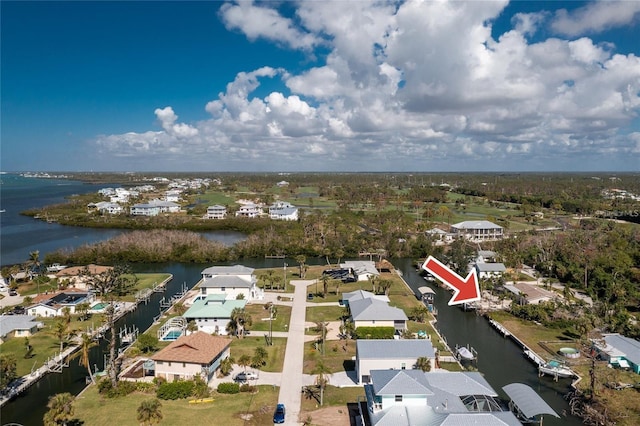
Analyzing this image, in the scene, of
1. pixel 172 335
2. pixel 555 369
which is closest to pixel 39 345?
pixel 172 335

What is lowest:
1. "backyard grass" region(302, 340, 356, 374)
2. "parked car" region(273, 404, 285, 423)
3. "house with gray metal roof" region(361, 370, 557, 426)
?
"backyard grass" region(302, 340, 356, 374)

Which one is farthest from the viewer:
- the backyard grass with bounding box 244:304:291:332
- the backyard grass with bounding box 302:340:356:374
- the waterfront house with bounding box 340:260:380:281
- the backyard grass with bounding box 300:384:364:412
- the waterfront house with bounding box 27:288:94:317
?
the waterfront house with bounding box 340:260:380:281

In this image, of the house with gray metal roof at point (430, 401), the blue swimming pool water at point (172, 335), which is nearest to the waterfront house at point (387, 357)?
the house with gray metal roof at point (430, 401)

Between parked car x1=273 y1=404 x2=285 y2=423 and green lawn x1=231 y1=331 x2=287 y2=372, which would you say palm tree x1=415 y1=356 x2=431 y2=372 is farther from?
green lawn x1=231 y1=331 x2=287 y2=372

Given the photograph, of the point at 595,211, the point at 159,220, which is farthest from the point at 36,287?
the point at 595,211

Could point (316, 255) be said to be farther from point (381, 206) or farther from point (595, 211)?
point (595, 211)

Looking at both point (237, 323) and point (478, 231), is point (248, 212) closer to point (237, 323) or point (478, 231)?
point (478, 231)

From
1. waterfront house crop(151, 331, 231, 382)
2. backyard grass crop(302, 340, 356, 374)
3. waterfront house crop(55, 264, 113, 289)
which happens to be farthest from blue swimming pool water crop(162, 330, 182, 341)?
waterfront house crop(55, 264, 113, 289)

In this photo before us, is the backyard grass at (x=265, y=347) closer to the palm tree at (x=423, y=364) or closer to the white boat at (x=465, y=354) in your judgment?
the palm tree at (x=423, y=364)
